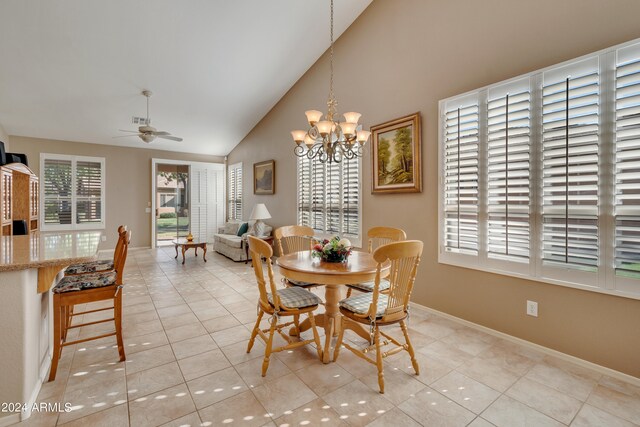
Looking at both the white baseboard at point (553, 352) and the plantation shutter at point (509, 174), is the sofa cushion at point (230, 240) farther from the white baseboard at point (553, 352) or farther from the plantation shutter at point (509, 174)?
the plantation shutter at point (509, 174)

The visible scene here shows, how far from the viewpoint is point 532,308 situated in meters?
2.63

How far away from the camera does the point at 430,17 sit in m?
3.40

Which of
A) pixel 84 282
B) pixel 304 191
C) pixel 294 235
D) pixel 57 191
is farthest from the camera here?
pixel 57 191

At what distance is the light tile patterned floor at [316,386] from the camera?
180cm

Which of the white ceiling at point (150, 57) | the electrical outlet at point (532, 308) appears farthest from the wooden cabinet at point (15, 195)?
the electrical outlet at point (532, 308)

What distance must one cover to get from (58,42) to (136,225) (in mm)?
4701

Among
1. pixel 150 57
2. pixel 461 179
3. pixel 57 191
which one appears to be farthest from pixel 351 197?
pixel 57 191

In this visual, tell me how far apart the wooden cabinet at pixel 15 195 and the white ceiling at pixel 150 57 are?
4.75 feet

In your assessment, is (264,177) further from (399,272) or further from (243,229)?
(399,272)

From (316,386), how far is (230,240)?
481cm

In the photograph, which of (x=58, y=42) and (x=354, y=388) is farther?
(x=58, y=42)

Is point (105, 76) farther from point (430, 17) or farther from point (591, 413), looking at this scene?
point (591, 413)

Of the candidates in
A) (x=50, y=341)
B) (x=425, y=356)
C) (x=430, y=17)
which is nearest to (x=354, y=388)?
(x=425, y=356)

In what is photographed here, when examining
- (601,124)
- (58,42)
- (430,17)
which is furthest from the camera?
(58,42)
